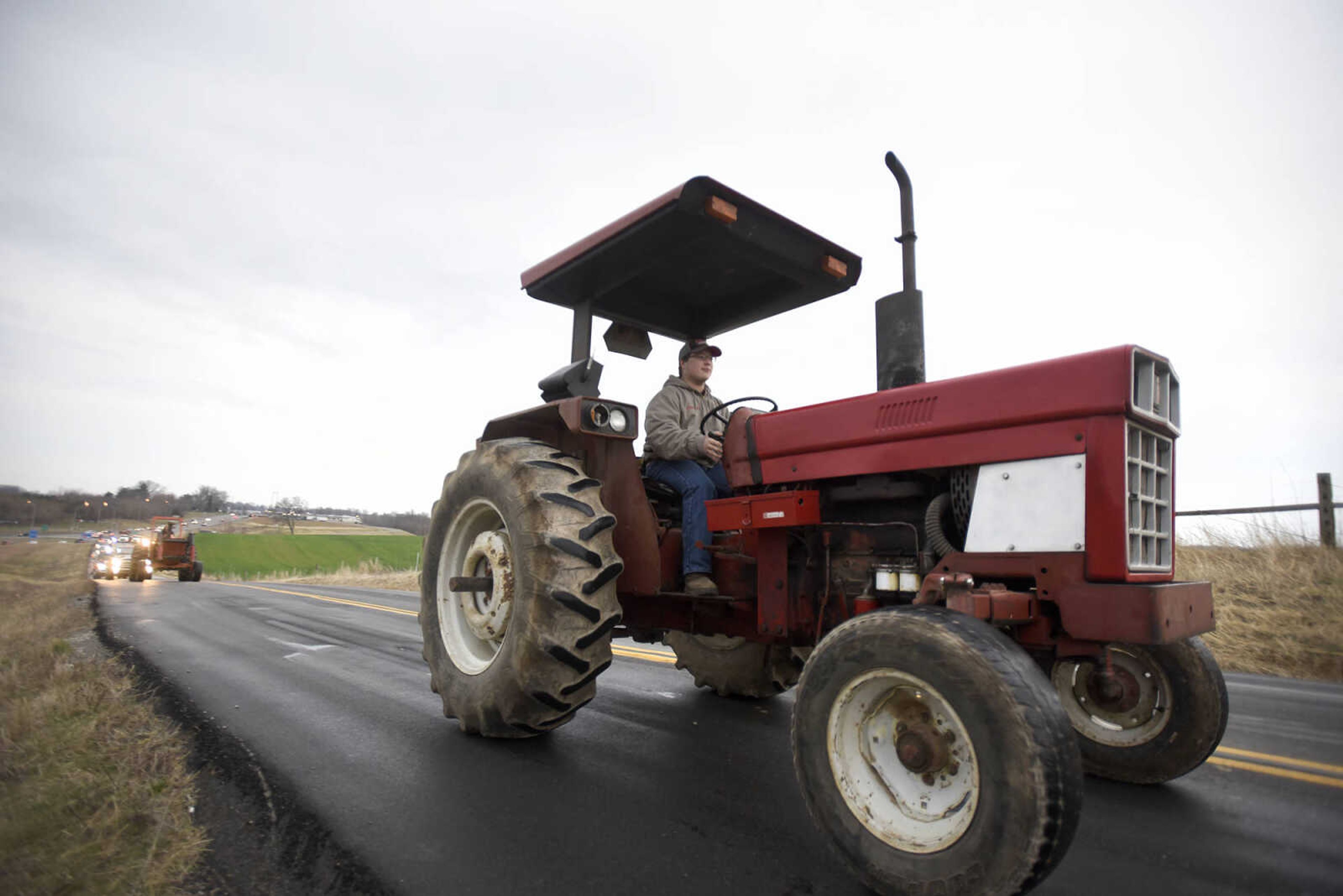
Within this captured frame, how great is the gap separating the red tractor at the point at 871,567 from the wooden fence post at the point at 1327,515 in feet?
24.2

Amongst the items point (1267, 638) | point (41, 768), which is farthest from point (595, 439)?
point (1267, 638)

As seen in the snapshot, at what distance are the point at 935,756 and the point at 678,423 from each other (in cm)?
201

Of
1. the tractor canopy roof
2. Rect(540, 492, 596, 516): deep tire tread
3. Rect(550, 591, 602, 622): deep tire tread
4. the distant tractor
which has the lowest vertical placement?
the distant tractor

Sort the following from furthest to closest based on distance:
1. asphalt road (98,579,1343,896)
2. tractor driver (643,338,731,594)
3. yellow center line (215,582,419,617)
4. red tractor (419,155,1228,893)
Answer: yellow center line (215,582,419,617) → tractor driver (643,338,731,594) → asphalt road (98,579,1343,896) → red tractor (419,155,1228,893)

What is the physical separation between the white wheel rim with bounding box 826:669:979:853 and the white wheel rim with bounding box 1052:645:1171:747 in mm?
935

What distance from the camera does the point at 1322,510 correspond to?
7848 mm

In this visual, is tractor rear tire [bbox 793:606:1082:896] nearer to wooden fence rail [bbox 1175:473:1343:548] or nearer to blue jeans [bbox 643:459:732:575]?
blue jeans [bbox 643:459:732:575]

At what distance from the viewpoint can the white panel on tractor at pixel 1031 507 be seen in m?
2.05

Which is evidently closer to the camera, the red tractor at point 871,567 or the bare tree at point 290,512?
the red tractor at point 871,567

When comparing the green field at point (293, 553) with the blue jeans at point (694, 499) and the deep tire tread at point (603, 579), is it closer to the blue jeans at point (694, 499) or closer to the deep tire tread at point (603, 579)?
the blue jeans at point (694, 499)

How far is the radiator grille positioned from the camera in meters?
2.05

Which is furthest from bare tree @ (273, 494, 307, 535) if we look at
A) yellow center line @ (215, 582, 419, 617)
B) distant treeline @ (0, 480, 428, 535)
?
yellow center line @ (215, 582, 419, 617)

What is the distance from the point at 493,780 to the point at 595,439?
5.11 ft

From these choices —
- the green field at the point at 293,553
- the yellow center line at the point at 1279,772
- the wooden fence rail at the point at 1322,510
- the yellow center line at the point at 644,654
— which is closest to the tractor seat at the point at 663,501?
the yellow center line at the point at 644,654
